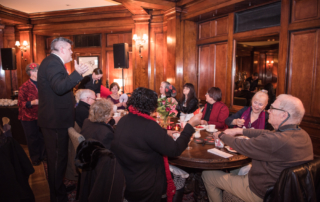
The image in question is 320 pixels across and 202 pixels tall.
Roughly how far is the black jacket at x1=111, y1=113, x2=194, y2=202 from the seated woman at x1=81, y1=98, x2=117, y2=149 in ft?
1.49

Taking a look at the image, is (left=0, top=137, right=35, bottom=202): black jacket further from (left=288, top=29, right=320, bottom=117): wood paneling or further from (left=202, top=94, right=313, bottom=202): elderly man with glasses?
(left=288, top=29, right=320, bottom=117): wood paneling

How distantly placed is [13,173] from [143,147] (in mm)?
1099

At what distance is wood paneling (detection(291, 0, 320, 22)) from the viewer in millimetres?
3423

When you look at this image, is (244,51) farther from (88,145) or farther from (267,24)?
(88,145)

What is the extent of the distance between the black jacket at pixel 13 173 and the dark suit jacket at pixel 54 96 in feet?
1.17

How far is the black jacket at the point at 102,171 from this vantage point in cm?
134

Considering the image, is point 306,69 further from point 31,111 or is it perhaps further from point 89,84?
point 31,111

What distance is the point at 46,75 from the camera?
6.59 feet

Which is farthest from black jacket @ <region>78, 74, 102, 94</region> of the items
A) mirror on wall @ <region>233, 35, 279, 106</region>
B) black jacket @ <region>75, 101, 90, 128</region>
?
mirror on wall @ <region>233, 35, 279, 106</region>

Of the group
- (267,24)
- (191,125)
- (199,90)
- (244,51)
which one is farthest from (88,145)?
(244,51)

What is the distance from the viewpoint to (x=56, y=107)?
81.3 inches

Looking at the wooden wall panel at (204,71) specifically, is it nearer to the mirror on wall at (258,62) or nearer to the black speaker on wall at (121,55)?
the black speaker on wall at (121,55)

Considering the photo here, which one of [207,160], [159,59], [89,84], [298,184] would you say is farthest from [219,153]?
[159,59]

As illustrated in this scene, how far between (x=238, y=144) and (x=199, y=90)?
14.2 ft
